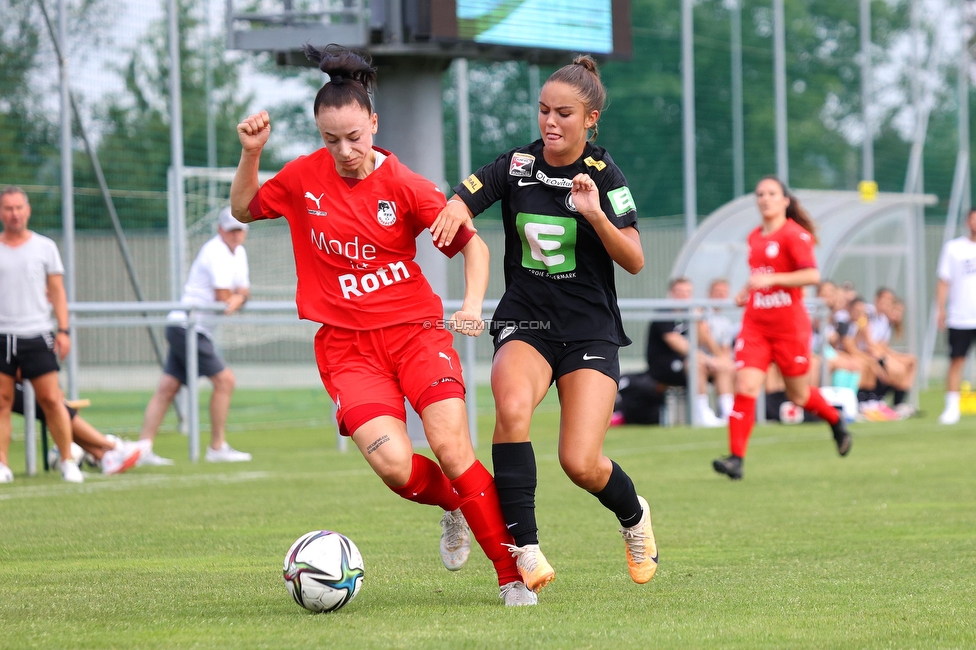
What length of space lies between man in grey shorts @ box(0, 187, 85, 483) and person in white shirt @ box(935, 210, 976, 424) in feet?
31.4

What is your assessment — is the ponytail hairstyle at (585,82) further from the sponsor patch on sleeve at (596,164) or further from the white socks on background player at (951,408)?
the white socks on background player at (951,408)

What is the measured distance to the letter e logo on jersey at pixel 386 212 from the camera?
16.7 ft

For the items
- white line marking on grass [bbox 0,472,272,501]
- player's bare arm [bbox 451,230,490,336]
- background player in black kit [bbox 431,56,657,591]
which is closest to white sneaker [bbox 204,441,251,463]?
white line marking on grass [bbox 0,472,272,501]

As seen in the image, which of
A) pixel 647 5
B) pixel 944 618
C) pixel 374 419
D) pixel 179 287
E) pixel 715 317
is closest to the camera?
pixel 944 618

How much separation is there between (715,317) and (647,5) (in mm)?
8677

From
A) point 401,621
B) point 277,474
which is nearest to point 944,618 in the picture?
point 401,621

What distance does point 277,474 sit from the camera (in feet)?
33.8

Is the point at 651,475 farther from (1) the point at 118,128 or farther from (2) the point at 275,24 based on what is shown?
(1) the point at 118,128

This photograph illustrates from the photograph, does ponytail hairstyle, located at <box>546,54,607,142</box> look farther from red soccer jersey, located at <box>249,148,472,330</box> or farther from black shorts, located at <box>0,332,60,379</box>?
black shorts, located at <box>0,332,60,379</box>

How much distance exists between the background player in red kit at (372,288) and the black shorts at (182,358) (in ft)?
20.4

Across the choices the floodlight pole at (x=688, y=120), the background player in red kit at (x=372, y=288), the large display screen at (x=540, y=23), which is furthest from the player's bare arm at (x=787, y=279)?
the floodlight pole at (x=688, y=120)

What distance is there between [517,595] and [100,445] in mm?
6434

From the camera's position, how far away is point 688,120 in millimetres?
20812

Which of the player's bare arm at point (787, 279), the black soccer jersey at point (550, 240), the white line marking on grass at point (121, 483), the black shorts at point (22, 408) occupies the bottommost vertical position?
the white line marking on grass at point (121, 483)
